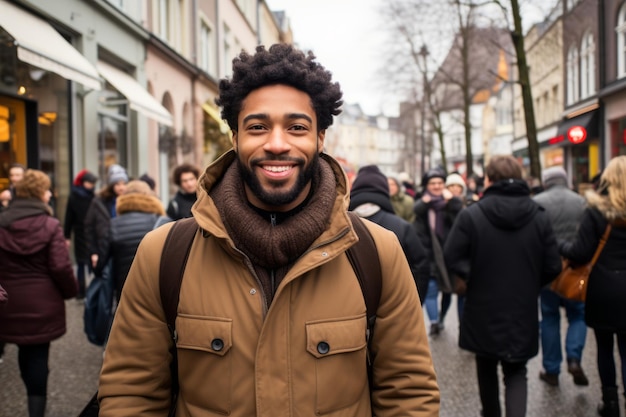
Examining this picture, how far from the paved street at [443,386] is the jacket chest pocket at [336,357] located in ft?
11.1

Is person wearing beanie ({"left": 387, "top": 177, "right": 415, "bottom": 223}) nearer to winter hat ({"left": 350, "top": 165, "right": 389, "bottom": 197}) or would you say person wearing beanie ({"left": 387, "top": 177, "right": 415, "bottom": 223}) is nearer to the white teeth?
winter hat ({"left": 350, "top": 165, "right": 389, "bottom": 197})

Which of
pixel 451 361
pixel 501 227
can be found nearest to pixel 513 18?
pixel 451 361

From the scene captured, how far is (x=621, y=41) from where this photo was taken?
19875mm

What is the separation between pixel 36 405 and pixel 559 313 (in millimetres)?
4547

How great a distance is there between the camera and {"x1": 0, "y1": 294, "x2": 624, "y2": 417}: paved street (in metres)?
5.06

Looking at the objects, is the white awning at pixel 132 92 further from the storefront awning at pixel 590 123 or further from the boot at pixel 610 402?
the storefront awning at pixel 590 123

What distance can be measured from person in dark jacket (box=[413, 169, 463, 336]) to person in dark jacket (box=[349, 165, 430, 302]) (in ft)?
8.55

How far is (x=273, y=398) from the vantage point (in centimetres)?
184

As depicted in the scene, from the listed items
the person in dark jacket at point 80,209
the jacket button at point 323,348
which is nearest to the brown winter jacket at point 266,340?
the jacket button at point 323,348

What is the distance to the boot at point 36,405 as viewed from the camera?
4449 millimetres

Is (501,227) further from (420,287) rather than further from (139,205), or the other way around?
(139,205)

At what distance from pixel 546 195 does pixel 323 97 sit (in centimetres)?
468

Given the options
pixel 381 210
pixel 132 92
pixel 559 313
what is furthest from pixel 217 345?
pixel 132 92

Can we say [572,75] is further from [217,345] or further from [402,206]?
[217,345]
